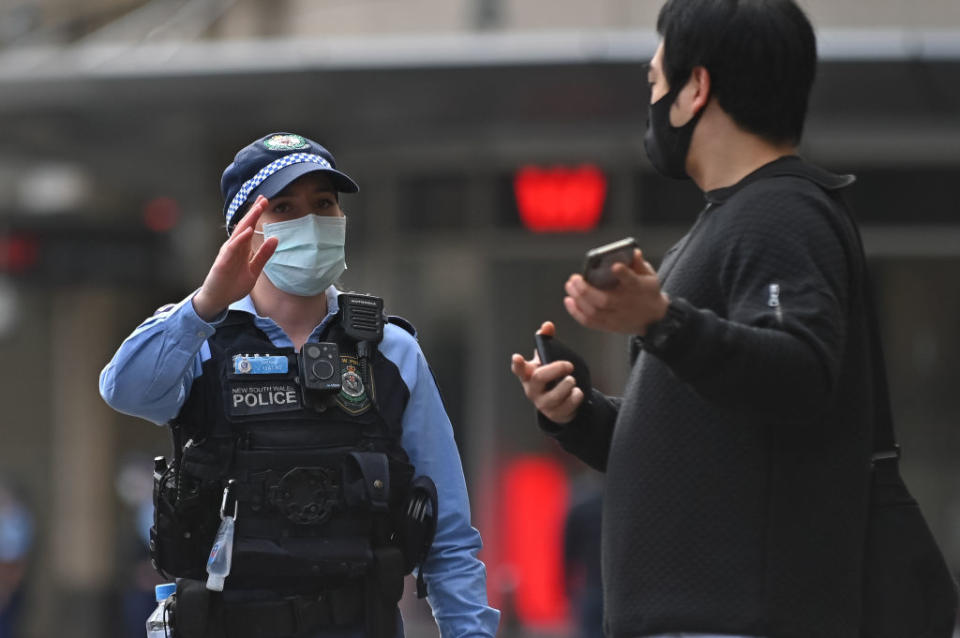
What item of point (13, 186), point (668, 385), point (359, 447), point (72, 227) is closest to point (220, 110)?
point (72, 227)

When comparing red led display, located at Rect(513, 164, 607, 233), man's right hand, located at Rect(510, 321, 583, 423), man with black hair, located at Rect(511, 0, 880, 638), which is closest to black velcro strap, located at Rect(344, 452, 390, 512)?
man's right hand, located at Rect(510, 321, 583, 423)

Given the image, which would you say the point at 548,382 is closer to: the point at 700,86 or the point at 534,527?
the point at 700,86

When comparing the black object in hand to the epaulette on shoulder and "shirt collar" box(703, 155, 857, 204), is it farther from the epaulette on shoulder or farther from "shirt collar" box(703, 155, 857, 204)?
the epaulette on shoulder

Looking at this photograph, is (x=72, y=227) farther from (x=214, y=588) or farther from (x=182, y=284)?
(x=214, y=588)

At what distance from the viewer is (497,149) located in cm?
1361

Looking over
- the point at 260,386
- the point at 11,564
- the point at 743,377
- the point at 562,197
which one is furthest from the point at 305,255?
the point at 562,197

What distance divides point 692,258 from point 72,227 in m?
14.7

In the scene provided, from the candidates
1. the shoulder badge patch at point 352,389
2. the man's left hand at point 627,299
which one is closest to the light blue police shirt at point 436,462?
the shoulder badge patch at point 352,389

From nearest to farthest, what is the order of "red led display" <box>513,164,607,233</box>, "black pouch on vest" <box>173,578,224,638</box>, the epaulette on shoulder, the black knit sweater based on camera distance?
the black knit sweater < "black pouch on vest" <box>173,578,224,638</box> < the epaulette on shoulder < "red led display" <box>513,164,607,233</box>

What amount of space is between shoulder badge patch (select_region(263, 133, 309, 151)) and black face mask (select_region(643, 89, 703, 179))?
0.88 m

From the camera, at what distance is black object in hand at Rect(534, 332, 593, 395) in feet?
9.46

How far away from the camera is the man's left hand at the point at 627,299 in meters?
2.31

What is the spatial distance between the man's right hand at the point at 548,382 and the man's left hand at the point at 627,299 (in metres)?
0.39

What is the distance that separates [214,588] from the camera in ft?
10.5
